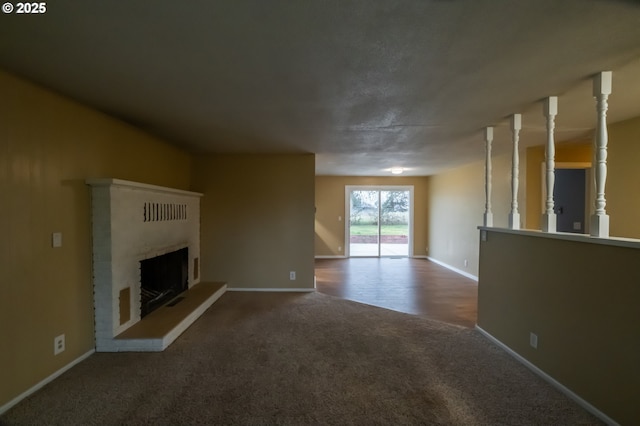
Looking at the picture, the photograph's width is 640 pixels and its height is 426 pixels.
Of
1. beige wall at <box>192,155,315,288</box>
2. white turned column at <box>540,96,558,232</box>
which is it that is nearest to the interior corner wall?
white turned column at <box>540,96,558,232</box>

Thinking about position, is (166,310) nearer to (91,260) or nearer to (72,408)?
(91,260)

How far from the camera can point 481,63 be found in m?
2.06

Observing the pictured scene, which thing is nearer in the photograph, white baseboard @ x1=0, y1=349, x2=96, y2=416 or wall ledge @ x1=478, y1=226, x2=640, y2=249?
wall ledge @ x1=478, y1=226, x2=640, y2=249

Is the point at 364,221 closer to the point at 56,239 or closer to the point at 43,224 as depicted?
the point at 56,239

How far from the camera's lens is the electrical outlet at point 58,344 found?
257 centimetres

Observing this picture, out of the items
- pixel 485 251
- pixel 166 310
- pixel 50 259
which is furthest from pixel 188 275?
pixel 485 251

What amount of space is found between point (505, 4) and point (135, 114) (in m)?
3.24

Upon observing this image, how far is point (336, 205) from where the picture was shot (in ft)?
30.2

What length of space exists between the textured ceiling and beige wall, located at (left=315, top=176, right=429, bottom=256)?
5.66 meters

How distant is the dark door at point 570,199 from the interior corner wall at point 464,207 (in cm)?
104

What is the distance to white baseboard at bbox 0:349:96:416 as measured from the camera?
7.08 feet

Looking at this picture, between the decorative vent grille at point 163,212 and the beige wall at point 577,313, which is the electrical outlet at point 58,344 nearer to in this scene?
the decorative vent grille at point 163,212

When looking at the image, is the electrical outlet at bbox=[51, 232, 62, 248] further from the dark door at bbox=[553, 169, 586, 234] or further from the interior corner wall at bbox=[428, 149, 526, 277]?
the dark door at bbox=[553, 169, 586, 234]

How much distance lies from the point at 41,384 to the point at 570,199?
24.4ft
